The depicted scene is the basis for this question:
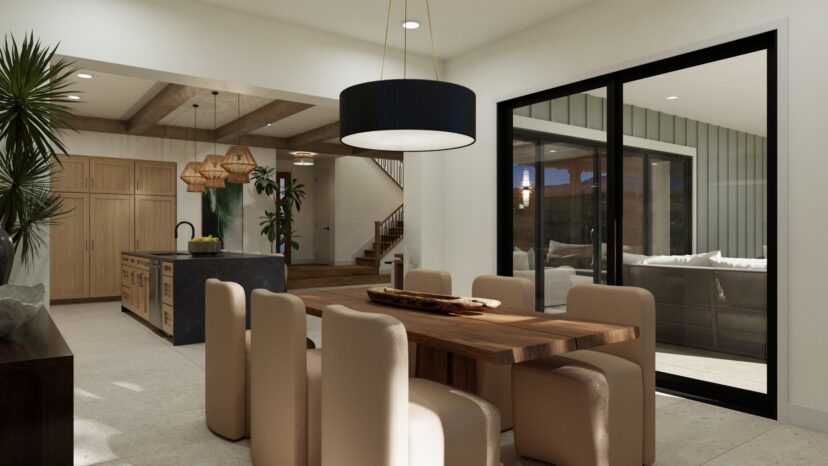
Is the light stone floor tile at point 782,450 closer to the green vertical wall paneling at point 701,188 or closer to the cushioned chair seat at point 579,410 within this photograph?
the cushioned chair seat at point 579,410

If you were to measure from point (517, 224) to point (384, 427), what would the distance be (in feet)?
11.6

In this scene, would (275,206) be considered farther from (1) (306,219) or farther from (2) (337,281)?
(1) (306,219)

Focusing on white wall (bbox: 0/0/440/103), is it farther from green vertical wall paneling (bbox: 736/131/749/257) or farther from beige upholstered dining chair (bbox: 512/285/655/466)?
beige upholstered dining chair (bbox: 512/285/655/466)

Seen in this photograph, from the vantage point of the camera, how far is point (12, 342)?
161 cm

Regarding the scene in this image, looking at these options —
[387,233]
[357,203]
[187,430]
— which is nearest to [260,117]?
[357,203]

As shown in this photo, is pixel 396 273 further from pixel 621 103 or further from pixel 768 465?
pixel 768 465

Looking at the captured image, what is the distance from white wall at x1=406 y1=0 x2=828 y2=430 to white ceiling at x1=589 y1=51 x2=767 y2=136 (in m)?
0.19

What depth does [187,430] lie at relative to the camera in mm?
3088

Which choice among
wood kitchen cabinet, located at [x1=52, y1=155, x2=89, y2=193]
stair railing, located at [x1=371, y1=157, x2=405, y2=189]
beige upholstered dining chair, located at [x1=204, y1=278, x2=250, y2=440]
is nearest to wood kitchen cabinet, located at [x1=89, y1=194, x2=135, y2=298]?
wood kitchen cabinet, located at [x1=52, y1=155, x2=89, y2=193]

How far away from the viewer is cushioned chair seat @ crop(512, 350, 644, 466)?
7.43ft

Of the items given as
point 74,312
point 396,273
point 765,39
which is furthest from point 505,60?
point 74,312

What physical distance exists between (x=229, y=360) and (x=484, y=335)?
142 centimetres

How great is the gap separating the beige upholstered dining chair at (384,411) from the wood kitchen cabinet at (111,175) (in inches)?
318

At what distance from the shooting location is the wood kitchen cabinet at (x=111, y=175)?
28.2 ft
